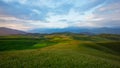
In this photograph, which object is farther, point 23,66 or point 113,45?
point 113,45

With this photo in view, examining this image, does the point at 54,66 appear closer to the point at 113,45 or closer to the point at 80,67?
the point at 80,67

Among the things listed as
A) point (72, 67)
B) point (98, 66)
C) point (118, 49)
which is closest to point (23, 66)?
point (72, 67)

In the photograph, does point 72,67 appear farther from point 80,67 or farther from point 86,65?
point 86,65

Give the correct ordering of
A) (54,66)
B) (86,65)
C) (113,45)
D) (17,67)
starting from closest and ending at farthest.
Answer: (17,67)
(54,66)
(86,65)
(113,45)

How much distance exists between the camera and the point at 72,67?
75.2 ft

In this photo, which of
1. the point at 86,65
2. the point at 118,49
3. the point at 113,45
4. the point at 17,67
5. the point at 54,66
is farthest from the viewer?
the point at 113,45

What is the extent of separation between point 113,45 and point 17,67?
161ft

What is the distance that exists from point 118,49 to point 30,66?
44.3 metres

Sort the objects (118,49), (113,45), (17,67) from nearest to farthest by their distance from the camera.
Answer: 1. (17,67)
2. (118,49)
3. (113,45)

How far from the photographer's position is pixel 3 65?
73.0ft

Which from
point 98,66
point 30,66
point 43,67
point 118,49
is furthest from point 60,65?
point 118,49

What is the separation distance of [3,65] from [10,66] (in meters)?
1.24

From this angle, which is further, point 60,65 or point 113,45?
point 113,45

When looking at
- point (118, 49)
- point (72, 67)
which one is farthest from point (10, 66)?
point (118, 49)
